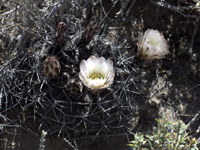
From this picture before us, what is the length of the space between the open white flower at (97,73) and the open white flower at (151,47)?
0.37 metres

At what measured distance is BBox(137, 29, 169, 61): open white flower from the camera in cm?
189

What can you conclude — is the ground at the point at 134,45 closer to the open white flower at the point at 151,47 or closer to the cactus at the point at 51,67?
the open white flower at the point at 151,47

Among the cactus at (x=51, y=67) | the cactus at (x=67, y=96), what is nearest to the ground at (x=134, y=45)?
the cactus at (x=67, y=96)

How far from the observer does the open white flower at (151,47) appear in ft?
6.19

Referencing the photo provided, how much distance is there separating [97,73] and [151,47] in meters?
0.50

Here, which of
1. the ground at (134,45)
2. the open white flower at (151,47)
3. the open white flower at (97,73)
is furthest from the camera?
the ground at (134,45)

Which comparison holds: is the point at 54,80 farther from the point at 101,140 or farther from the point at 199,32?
the point at 199,32

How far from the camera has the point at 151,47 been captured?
73.8 inches

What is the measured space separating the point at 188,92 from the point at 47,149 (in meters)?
1.68

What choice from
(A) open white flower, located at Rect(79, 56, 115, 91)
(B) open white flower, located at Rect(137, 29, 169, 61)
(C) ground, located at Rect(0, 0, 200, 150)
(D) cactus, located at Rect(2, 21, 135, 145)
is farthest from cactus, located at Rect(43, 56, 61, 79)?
(B) open white flower, located at Rect(137, 29, 169, 61)

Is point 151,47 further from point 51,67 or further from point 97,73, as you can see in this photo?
point 51,67

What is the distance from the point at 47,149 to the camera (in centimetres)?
211

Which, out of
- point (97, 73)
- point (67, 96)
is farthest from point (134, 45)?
point (67, 96)

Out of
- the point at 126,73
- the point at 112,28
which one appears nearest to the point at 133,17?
the point at 112,28
